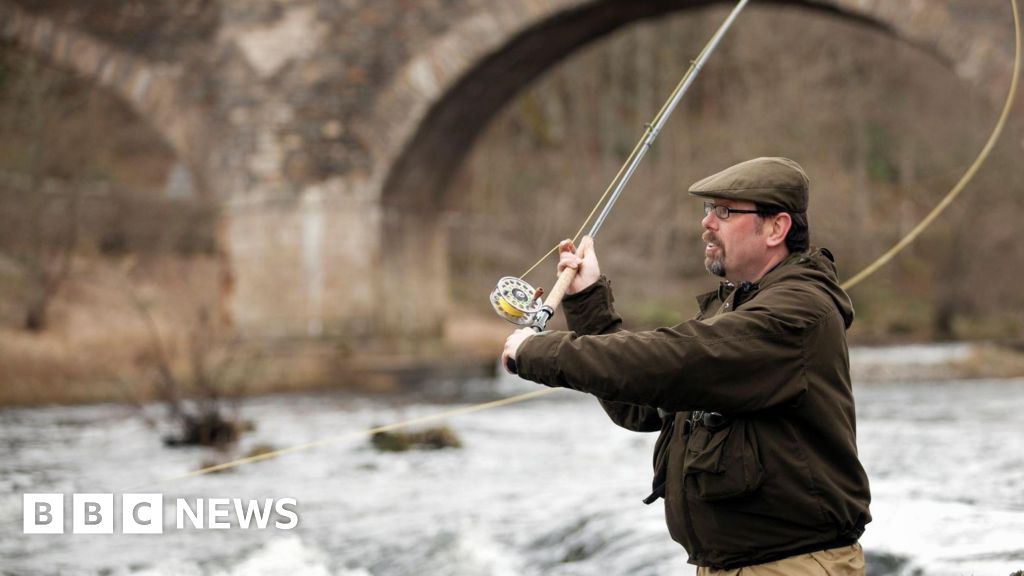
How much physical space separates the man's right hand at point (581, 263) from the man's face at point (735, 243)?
1.04ft

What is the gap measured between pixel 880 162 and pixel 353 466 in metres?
19.3

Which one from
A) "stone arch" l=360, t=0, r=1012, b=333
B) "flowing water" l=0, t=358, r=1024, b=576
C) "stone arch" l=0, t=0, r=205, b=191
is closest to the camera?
"flowing water" l=0, t=358, r=1024, b=576

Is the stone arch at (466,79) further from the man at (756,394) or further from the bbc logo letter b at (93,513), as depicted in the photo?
the man at (756,394)

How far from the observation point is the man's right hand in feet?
9.96

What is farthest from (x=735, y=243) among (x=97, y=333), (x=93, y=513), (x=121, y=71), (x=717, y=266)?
Result: (x=97, y=333)

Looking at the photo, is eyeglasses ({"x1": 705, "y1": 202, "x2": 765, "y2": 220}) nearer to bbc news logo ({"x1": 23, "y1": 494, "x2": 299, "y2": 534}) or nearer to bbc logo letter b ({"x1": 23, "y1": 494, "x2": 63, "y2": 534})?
bbc news logo ({"x1": 23, "y1": 494, "x2": 299, "y2": 534})

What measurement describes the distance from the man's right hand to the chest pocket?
0.54 metres

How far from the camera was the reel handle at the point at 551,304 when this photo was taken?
9.09 feet

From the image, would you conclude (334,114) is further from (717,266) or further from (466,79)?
(717,266)

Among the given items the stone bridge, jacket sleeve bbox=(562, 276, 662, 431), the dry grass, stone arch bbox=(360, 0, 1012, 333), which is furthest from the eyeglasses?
the stone bridge

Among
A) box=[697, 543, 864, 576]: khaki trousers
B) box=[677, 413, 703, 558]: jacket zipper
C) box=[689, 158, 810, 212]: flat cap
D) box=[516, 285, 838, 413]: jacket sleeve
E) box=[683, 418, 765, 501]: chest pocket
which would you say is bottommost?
box=[697, 543, 864, 576]: khaki trousers

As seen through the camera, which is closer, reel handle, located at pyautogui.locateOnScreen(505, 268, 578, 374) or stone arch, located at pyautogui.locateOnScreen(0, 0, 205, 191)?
reel handle, located at pyautogui.locateOnScreen(505, 268, 578, 374)

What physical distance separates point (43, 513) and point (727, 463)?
514cm

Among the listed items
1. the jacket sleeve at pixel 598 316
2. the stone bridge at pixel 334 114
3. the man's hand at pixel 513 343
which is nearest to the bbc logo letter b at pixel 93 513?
the jacket sleeve at pixel 598 316
